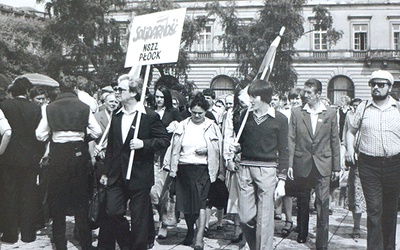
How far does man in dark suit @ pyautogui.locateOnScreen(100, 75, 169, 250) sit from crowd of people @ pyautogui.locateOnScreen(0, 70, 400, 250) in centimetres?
1

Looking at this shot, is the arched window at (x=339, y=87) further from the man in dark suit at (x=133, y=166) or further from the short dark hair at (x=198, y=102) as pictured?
the man in dark suit at (x=133, y=166)

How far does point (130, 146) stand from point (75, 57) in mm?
32616

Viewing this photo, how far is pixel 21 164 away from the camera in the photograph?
24.3 ft

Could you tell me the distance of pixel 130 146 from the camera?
5.95m

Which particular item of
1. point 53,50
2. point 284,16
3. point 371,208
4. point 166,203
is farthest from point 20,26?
point 371,208

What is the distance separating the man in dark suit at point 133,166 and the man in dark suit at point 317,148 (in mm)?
2103

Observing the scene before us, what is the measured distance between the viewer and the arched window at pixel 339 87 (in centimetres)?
4791

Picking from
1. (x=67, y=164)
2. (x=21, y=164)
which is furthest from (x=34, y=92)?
(x=67, y=164)

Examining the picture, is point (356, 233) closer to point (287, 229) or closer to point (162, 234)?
point (287, 229)

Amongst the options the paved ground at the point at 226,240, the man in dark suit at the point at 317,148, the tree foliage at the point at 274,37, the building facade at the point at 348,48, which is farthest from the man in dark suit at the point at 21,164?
the building facade at the point at 348,48

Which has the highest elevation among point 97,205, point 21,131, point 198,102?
point 198,102

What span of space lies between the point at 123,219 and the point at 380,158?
3.03 m

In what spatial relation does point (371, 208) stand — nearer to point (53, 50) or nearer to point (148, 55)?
point (148, 55)

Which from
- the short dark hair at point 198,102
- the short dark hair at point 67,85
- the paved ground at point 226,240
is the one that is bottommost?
the paved ground at point 226,240
